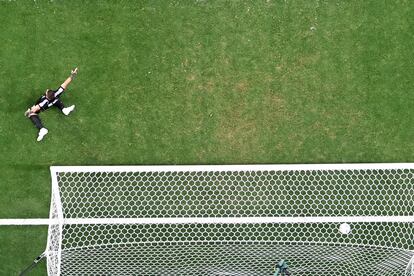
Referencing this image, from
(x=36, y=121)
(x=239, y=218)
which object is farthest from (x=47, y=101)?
(x=239, y=218)

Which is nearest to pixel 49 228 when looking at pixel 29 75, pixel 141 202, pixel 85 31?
pixel 141 202

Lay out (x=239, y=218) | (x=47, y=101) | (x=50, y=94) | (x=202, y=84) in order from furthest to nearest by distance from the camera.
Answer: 1. (x=202, y=84)
2. (x=239, y=218)
3. (x=47, y=101)
4. (x=50, y=94)

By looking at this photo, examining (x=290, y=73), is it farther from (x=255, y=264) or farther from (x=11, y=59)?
(x=11, y=59)

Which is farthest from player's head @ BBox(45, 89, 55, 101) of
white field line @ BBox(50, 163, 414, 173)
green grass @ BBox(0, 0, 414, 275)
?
white field line @ BBox(50, 163, 414, 173)

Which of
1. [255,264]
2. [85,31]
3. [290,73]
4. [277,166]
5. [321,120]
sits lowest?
[255,264]

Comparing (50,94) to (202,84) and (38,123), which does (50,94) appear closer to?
(38,123)

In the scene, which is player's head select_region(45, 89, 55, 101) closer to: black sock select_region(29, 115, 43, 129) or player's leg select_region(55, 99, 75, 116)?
player's leg select_region(55, 99, 75, 116)
